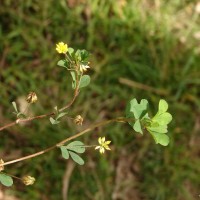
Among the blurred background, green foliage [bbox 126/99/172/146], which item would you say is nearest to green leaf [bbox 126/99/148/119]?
green foliage [bbox 126/99/172/146]

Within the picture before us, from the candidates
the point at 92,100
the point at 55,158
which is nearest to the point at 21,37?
the point at 92,100

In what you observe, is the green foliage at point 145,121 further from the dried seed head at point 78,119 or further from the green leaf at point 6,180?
the green leaf at point 6,180

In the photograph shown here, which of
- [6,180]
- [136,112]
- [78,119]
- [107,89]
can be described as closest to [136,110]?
[136,112]

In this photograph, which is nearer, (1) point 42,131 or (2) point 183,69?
(1) point 42,131

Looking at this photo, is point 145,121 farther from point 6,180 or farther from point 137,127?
point 6,180

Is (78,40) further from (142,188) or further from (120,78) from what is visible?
(142,188)

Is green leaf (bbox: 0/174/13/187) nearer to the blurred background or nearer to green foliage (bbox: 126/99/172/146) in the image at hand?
green foliage (bbox: 126/99/172/146)
